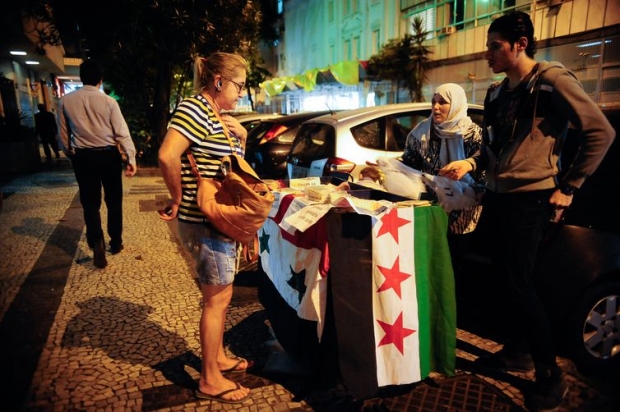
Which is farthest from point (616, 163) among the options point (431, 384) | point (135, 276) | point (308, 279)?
point (135, 276)

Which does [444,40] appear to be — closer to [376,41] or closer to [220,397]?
[376,41]

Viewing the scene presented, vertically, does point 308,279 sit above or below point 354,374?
above

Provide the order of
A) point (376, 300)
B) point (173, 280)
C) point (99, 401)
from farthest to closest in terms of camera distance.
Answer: point (173, 280) < point (99, 401) < point (376, 300)

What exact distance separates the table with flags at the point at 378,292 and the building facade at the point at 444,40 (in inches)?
489

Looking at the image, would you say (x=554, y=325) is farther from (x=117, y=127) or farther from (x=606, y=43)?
(x=606, y=43)

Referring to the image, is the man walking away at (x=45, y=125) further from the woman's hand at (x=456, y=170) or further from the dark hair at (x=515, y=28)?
the dark hair at (x=515, y=28)

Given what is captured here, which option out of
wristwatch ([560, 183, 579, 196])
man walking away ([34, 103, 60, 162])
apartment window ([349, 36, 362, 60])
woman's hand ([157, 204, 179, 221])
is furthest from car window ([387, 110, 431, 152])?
apartment window ([349, 36, 362, 60])

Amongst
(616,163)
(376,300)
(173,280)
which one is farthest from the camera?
(173,280)

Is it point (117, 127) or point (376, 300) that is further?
point (117, 127)

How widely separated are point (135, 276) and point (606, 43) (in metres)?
13.4

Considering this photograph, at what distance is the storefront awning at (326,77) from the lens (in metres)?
19.1

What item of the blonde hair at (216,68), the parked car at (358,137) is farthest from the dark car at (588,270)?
the parked car at (358,137)

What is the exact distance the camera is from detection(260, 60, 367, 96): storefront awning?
62.5 ft

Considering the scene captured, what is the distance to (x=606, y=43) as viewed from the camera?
39.5 ft
